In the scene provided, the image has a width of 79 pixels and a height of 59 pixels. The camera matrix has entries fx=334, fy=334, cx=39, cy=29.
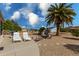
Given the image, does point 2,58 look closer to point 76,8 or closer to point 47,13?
point 47,13

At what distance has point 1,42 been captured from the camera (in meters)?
3.68

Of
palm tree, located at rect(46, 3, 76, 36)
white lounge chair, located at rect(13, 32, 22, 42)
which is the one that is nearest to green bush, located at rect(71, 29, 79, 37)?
palm tree, located at rect(46, 3, 76, 36)

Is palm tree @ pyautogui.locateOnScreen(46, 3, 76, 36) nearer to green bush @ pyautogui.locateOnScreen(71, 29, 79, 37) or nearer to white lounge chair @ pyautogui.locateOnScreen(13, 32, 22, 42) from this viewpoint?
green bush @ pyautogui.locateOnScreen(71, 29, 79, 37)

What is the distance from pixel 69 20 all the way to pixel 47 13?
25 centimetres

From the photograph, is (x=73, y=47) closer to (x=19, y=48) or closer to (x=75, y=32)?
(x=75, y=32)

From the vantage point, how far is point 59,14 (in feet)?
12.2

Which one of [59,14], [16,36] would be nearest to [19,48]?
[16,36]

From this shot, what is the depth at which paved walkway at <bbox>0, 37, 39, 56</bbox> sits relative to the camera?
365 cm

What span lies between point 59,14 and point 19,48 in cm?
58

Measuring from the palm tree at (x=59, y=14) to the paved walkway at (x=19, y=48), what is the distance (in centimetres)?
31

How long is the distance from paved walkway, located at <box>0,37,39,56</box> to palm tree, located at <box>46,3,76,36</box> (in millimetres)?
309

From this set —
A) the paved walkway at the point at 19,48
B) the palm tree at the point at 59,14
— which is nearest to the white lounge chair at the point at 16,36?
the paved walkway at the point at 19,48

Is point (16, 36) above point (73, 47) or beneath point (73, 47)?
above

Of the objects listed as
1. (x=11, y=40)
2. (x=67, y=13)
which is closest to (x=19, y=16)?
(x=11, y=40)
